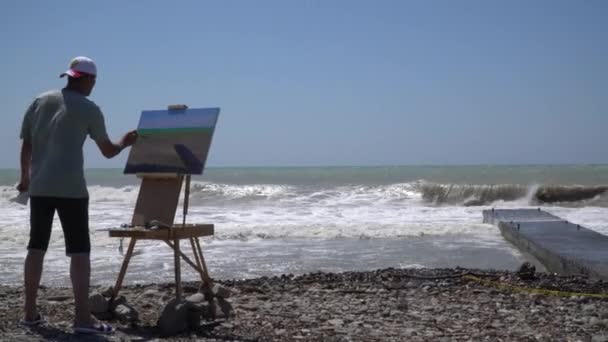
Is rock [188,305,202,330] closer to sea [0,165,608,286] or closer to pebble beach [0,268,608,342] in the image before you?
pebble beach [0,268,608,342]

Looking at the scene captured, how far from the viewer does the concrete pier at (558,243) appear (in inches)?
329

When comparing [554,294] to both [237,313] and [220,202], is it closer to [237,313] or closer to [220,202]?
[237,313]

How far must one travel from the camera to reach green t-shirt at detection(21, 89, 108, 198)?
421 centimetres

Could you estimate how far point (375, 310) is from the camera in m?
5.50

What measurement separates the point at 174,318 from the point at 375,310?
169 cm

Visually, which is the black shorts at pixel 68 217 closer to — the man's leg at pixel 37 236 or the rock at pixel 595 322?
the man's leg at pixel 37 236

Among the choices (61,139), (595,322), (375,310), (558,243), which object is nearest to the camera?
(61,139)

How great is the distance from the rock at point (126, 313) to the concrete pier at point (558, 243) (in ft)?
15.7

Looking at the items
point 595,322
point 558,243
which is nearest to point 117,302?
point 595,322

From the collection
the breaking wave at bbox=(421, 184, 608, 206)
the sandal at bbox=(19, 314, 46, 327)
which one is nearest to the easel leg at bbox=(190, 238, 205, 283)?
the sandal at bbox=(19, 314, 46, 327)

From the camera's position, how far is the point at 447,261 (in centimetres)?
1038

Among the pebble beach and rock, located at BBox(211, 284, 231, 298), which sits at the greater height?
rock, located at BBox(211, 284, 231, 298)

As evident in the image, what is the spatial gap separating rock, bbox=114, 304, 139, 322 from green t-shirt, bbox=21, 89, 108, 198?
1.04 metres

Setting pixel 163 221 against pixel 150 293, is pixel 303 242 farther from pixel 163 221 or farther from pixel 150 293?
pixel 163 221
